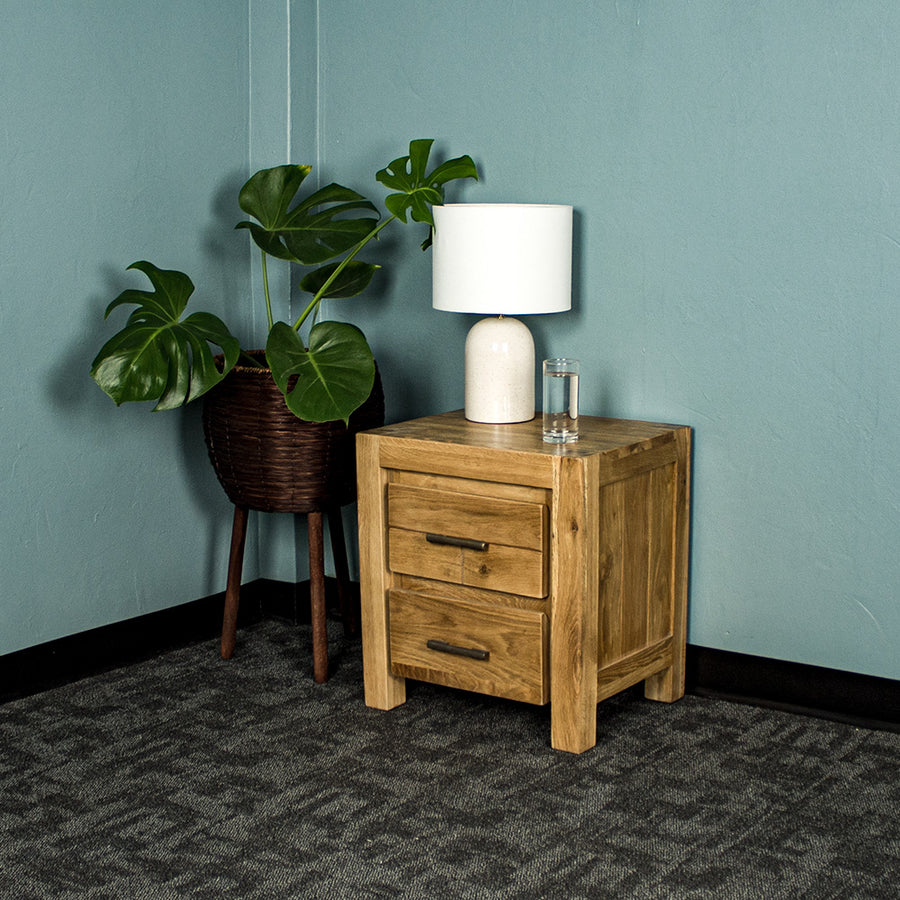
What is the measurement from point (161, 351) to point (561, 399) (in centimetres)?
81

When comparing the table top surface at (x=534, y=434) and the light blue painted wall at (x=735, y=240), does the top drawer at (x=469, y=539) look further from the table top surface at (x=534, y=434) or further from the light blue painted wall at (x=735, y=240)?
the light blue painted wall at (x=735, y=240)

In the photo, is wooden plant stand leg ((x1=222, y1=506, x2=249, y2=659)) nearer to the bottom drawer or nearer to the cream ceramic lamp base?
the bottom drawer

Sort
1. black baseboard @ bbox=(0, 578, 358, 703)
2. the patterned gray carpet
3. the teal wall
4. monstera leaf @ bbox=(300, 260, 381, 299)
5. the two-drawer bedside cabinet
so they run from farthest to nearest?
monstera leaf @ bbox=(300, 260, 381, 299)
black baseboard @ bbox=(0, 578, 358, 703)
the teal wall
the two-drawer bedside cabinet
the patterned gray carpet

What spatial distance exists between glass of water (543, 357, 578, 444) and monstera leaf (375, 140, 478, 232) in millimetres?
452

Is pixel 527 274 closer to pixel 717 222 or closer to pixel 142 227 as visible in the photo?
pixel 717 222

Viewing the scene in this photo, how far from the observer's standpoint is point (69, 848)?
6.24 ft

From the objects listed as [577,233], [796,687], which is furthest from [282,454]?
[796,687]

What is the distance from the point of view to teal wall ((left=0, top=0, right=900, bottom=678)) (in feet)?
7.60

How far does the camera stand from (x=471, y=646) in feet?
7.70

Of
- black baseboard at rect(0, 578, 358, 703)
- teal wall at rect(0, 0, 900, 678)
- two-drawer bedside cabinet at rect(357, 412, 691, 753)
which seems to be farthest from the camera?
black baseboard at rect(0, 578, 358, 703)

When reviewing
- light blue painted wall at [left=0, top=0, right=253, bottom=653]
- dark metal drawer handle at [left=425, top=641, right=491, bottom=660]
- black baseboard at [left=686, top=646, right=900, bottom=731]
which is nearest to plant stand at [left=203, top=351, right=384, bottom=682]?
light blue painted wall at [left=0, top=0, right=253, bottom=653]

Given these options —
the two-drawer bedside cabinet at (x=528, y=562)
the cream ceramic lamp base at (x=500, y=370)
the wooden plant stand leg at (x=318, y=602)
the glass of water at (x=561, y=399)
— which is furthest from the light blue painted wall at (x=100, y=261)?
the glass of water at (x=561, y=399)

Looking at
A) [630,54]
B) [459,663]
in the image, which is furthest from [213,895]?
[630,54]

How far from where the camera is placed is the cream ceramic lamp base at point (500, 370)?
2.46 meters
